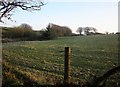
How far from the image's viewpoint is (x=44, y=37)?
57.8 metres

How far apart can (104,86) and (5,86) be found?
3.52m

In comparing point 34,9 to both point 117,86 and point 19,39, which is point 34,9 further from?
point 19,39

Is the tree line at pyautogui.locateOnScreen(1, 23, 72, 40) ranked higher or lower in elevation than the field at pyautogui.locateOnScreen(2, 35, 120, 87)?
higher

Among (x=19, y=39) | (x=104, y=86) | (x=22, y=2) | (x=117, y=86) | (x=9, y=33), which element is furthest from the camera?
(x=19, y=39)

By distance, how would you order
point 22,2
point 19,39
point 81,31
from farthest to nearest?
1. point 81,31
2. point 19,39
3. point 22,2

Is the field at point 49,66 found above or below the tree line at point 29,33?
below

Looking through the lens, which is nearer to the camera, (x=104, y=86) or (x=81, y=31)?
(x=104, y=86)

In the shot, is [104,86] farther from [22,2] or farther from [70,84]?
[22,2]

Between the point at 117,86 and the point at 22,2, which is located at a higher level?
the point at 22,2

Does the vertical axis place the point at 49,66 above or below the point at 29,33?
below

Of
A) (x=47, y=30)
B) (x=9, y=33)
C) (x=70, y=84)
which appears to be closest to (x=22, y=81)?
(x=70, y=84)

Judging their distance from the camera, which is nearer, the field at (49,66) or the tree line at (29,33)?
the field at (49,66)

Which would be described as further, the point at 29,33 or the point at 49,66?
the point at 29,33

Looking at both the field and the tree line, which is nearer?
the field
